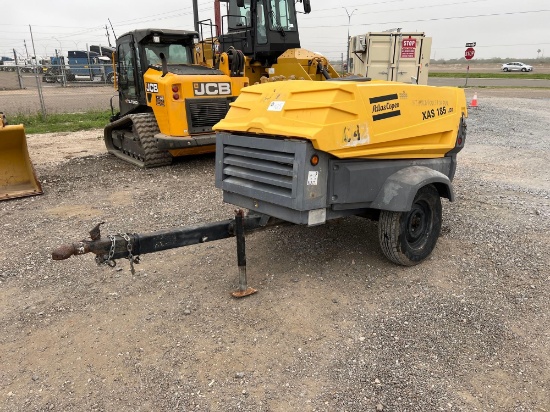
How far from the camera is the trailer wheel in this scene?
3989 millimetres

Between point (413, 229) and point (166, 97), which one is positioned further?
point (166, 97)

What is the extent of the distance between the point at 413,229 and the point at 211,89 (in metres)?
5.01

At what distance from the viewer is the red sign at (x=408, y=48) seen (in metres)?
14.2

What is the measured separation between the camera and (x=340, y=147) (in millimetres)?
3463

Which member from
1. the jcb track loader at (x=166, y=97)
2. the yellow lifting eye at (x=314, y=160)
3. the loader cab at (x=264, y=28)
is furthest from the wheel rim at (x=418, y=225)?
the loader cab at (x=264, y=28)

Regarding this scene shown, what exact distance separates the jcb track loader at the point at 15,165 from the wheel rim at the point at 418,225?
536 cm

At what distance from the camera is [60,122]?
554 inches

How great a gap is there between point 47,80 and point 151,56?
94.2 feet

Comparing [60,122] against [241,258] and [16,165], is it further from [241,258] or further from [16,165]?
[241,258]

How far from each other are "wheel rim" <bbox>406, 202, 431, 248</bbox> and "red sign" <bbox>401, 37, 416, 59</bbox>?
11.4 meters

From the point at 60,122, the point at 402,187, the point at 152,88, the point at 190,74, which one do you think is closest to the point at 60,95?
the point at 60,122

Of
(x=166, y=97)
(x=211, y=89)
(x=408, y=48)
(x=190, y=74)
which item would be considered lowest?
(x=166, y=97)

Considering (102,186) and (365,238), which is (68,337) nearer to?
(365,238)

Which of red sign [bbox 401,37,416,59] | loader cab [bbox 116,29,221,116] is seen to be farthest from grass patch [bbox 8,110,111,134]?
red sign [bbox 401,37,416,59]
